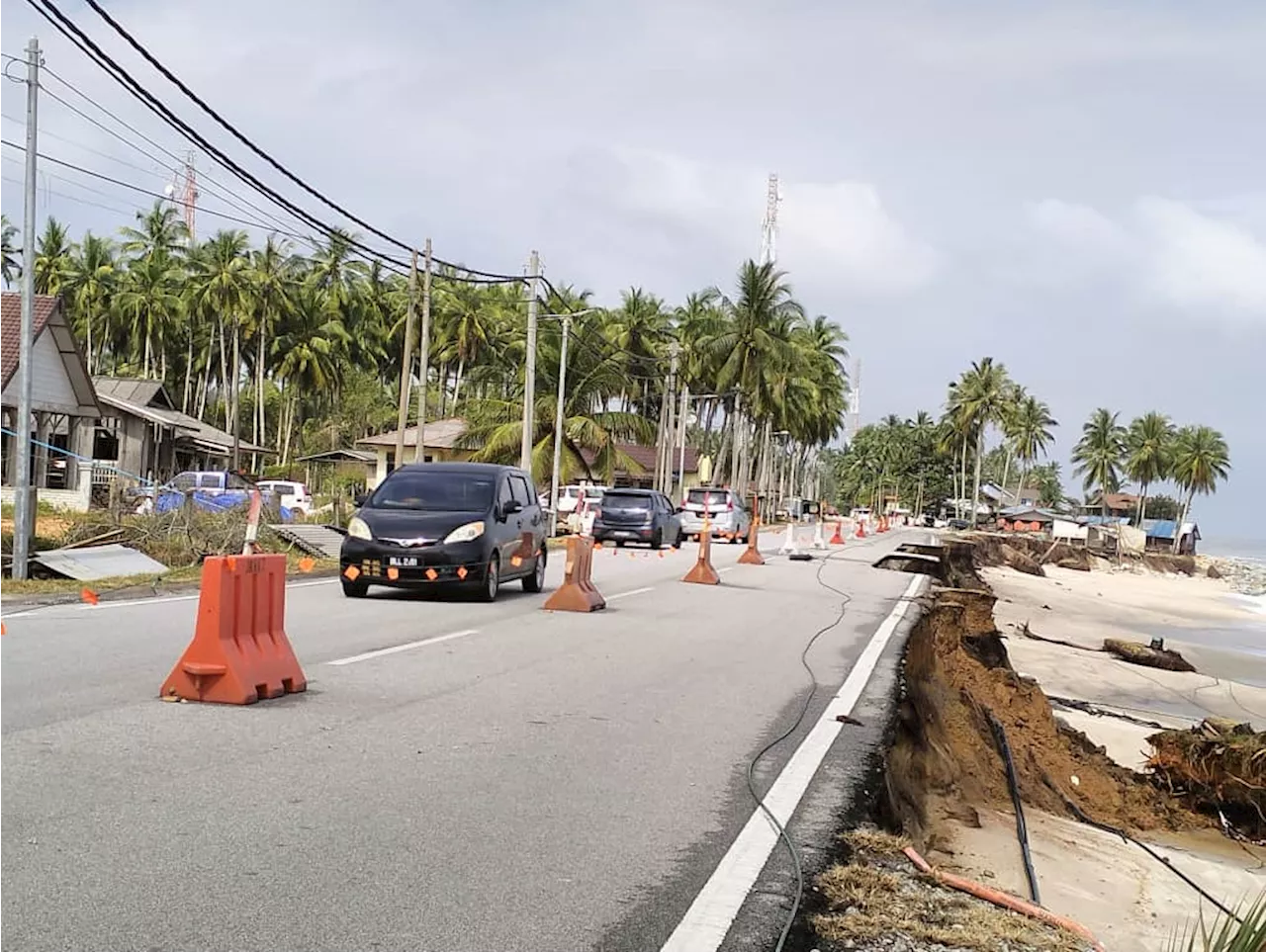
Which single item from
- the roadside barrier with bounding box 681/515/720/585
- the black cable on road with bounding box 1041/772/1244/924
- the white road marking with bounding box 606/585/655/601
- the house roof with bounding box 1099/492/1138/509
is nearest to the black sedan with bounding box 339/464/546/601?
the white road marking with bounding box 606/585/655/601

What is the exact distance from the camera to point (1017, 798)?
8023mm

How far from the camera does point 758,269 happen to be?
6519cm

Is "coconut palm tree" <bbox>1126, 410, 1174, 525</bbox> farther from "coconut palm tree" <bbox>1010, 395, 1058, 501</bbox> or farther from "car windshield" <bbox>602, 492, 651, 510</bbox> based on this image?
"car windshield" <bbox>602, 492, 651, 510</bbox>

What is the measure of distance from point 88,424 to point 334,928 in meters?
42.6

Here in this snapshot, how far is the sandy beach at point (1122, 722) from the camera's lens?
20.8ft

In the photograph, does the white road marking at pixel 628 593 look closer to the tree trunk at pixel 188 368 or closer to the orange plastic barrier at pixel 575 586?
the orange plastic barrier at pixel 575 586

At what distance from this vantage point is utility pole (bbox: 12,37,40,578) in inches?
614

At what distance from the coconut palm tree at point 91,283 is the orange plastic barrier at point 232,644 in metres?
66.0

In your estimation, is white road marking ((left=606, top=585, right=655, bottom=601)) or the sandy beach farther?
white road marking ((left=606, top=585, right=655, bottom=601))

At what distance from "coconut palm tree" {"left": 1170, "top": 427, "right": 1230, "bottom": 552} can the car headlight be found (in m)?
123

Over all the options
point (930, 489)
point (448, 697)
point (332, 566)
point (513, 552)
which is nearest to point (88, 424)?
point (332, 566)

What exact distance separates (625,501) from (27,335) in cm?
2159

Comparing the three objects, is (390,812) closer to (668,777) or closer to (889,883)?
(668,777)

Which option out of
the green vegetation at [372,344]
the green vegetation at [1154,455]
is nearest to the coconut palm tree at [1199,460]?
the green vegetation at [1154,455]
